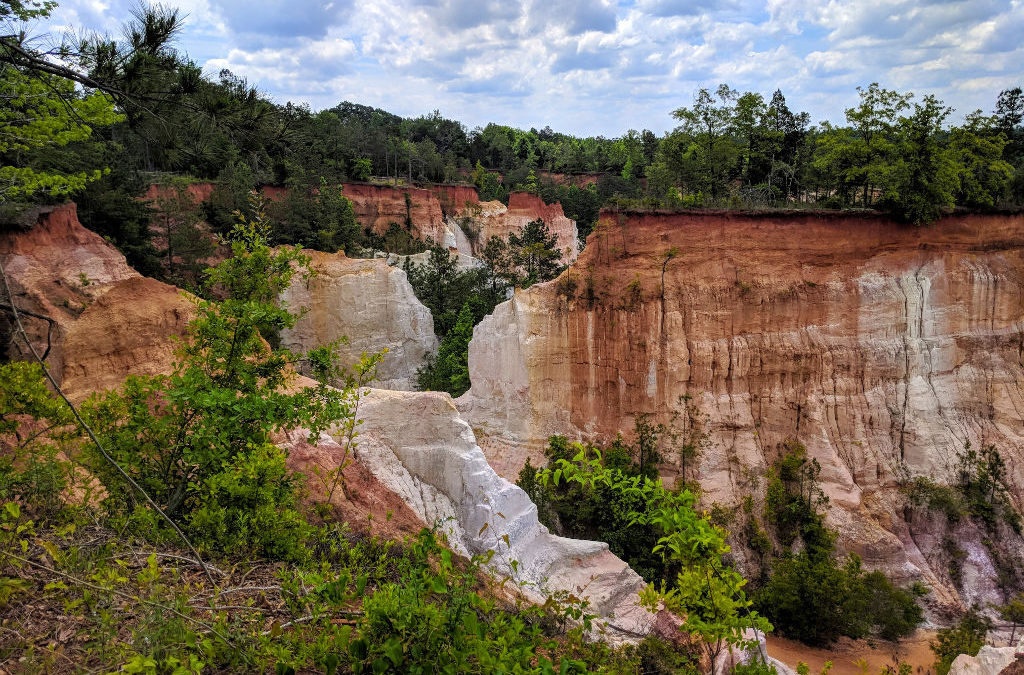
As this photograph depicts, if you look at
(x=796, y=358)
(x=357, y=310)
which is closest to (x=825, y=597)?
(x=796, y=358)

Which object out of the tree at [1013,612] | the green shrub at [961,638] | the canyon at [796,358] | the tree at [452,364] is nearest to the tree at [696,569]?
the green shrub at [961,638]

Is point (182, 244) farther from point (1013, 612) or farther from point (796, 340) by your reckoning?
point (1013, 612)

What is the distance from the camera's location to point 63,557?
404 centimetres

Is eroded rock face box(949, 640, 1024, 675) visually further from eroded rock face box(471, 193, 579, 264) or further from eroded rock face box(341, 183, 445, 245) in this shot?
eroded rock face box(471, 193, 579, 264)

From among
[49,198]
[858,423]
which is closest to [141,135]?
[49,198]

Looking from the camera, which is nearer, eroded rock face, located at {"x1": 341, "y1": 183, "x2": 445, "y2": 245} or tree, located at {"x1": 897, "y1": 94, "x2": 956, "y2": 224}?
tree, located at {"x1": 897, "y1": 94, "x2": 956, "y2": 224}

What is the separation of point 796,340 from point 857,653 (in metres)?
8.92

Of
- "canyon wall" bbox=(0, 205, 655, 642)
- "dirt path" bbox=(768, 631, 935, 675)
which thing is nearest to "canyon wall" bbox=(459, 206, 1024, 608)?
"dirt path" bbox=(768, 631, 935, 675)

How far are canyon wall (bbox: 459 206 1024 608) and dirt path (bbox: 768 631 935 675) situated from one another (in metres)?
4.10

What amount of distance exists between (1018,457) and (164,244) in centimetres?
3144

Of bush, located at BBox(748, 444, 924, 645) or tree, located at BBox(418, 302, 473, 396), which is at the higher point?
tree, located at BBox(418, 302, 473, 396)

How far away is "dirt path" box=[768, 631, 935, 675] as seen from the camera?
1467cm

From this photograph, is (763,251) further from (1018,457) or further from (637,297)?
(1018,457)

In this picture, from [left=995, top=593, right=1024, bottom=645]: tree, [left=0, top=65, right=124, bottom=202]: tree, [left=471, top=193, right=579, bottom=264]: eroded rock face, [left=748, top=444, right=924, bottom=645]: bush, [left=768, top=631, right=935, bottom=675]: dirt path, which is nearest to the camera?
[left=0, top=65, right=124, bottom=202]: tree
